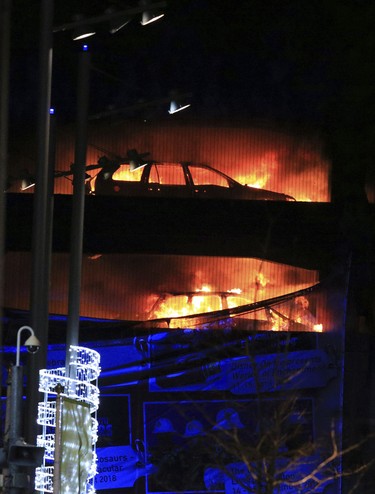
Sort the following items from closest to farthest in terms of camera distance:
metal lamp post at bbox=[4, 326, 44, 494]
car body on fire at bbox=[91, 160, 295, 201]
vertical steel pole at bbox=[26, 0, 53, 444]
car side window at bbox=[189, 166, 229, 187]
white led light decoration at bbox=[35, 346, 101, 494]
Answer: metal lamp post at bbox=[4, 326, 44, 494] < vertical steel pole at bbox=[26, 0, 53, 444] < white led light decoration at bbox=[35, 346, 101, 494] < car body on fire at bbox=[91, 160, 295, 201] < car side window at bbox=[189, 166, 229, 187]

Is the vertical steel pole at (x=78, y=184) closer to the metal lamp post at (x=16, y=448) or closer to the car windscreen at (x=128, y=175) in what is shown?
the metal lamp post at (x=16, y=448)

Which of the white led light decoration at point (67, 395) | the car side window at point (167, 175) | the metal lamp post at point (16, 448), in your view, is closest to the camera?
the metal lamp post at point (16, 448)

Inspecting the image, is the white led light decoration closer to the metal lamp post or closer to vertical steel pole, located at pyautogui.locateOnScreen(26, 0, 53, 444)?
vertical steel pole, located at pyautogui.locateOnScreen(26, 0, 53, 444)

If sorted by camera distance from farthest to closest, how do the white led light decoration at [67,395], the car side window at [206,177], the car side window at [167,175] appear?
the car side window at [206,177] < the car side window at [167,175] < the white led light decoration at [67,395]

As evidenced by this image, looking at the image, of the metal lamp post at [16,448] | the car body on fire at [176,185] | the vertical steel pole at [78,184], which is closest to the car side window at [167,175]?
the car body on fire at [176,185]

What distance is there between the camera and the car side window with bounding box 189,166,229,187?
27375mm

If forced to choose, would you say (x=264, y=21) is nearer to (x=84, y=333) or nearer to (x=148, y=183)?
(x=148, y=183)

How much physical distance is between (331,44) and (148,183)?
5.50 metres

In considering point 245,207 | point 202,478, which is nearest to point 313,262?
point 245,207

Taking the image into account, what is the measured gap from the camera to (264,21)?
28.0 metres

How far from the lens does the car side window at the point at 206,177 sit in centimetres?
2738

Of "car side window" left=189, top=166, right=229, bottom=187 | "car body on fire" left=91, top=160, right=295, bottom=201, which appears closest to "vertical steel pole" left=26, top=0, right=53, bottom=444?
"car body on fire" left=91, top=160, right=295, bottom=201

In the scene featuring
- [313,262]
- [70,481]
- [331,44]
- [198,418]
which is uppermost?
[331,44]

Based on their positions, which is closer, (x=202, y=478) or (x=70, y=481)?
(x=70, y=481)
